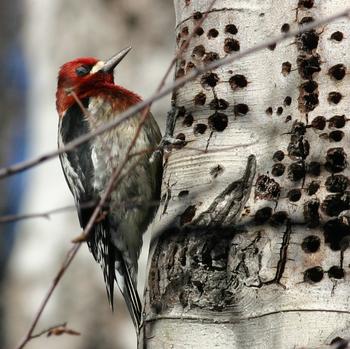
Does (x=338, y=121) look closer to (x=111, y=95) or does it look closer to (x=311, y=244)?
(x=311, y=244)

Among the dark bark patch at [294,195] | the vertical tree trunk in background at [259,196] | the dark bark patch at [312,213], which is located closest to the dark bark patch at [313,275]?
the vertical tree trunk in background at [259,196]

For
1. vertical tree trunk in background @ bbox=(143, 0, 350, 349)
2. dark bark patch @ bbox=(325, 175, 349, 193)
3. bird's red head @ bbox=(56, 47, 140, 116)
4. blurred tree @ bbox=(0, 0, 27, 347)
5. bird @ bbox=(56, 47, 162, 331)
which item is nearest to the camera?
vertical tree trunk in background @ bbox=(143, 0, 350, 349)

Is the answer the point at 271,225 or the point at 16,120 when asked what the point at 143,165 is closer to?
the point at 271,225

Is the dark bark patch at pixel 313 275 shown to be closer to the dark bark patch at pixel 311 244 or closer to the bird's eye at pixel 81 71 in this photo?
the dark bark patch at pixel 311 244

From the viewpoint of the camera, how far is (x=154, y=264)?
3.21 m

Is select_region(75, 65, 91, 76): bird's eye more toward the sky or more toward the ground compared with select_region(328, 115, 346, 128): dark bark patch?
more toward the sky

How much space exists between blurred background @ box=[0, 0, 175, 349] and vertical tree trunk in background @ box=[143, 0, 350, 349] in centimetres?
258

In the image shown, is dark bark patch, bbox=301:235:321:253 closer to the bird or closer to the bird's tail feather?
the bird

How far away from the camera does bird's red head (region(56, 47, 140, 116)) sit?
4828 mm

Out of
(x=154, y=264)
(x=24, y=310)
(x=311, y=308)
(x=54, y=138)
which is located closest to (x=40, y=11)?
(x=54, y=138)

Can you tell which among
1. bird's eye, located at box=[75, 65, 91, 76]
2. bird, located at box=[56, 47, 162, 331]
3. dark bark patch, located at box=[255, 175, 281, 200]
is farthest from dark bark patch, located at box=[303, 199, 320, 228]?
bird's eye, located at box=[75, 65, 91, 76]

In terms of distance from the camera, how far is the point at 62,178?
20.0 ft

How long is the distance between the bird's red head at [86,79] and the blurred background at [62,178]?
0.85 meters

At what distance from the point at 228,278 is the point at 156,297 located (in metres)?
0.32
